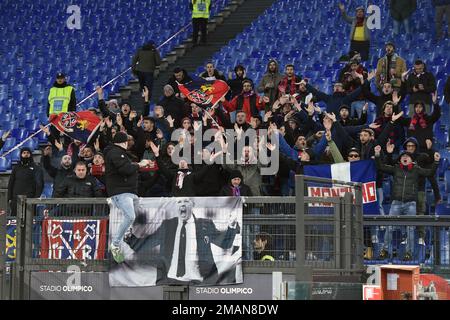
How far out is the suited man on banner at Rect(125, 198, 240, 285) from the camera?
14.0m

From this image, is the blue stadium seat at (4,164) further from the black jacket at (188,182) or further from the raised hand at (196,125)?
the black jacket at (188,182)

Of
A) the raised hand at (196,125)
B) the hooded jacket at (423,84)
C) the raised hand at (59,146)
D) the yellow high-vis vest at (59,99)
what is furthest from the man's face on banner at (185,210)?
the yellow high-vis vest at (59,99)

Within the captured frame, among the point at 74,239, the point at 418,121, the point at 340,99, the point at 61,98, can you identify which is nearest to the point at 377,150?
the point at 418,121

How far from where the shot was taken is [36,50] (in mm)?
29797

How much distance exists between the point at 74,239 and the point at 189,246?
1.54 meters

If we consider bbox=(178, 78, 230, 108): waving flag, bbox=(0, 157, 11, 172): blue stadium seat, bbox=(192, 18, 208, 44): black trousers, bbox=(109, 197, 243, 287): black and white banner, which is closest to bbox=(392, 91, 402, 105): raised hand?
bbox=(178, 78, 230, 108): waving flag

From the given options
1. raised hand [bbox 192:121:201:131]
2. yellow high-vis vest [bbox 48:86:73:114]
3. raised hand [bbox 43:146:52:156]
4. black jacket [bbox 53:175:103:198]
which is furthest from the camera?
yellow high-vis vest [bbox 48:86:73:114]

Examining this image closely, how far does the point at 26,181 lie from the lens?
1995 cm

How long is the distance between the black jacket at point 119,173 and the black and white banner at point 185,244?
26 centimetres

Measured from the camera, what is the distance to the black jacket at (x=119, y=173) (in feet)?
47.0

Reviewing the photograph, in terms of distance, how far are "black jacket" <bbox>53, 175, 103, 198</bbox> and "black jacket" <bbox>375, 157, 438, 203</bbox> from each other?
15.1 feet

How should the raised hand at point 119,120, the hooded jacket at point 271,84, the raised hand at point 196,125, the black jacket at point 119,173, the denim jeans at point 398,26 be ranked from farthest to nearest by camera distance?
the denim jeans at point 398,26 < the hooded jacket at point 271,84 < the raised hand at point 119,120 < the raised hand at point 196,125 < the black jacket at point 119,173

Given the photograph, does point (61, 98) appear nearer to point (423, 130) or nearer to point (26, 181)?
point (26, 181)

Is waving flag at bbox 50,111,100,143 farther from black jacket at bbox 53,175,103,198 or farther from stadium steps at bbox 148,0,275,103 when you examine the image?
black jacket at bbox 53,175,103,198
